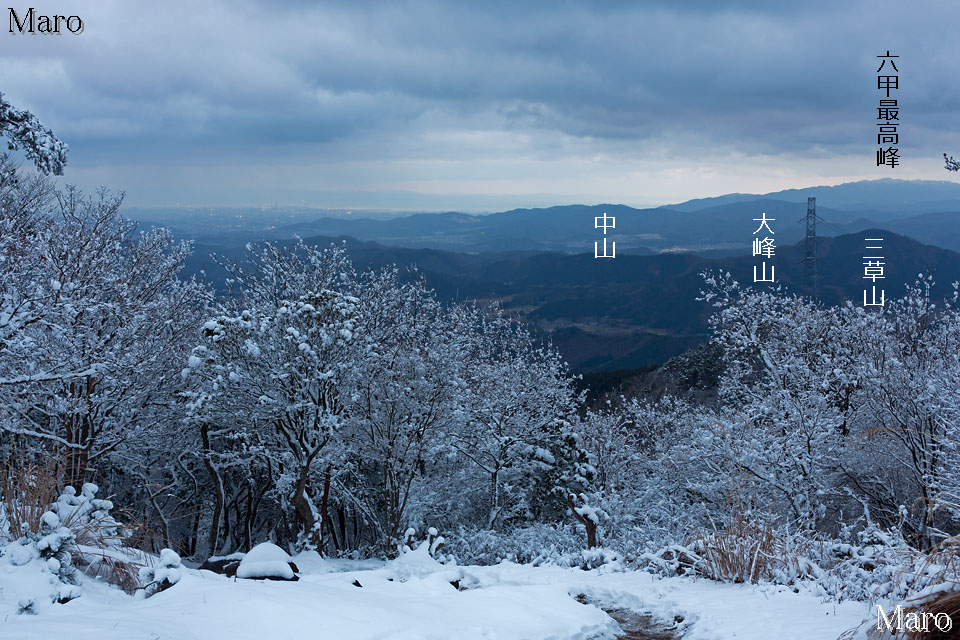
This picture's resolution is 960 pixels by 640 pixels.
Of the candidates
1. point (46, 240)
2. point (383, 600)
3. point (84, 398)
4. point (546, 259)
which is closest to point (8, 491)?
point (383, 600)

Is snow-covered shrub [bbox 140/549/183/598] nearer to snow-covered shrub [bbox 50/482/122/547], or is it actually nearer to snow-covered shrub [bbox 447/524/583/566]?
snow-covered shrub [bbox 50/482/122/547]

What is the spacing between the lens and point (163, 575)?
4277 millimetres

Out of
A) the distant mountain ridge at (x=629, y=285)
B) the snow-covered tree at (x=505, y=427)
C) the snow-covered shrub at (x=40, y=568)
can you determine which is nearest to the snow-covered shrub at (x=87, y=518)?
the snow-covered shrub at (x=40, y=568)

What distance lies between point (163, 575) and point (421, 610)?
204cm

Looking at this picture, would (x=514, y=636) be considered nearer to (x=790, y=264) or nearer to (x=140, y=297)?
(x=140, y=297)

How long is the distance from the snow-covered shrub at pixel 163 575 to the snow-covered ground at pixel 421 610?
0.37 feet

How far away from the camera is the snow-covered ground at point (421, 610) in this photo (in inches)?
133

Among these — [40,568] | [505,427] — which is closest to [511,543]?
[505,427]

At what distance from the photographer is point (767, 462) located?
1205 cm

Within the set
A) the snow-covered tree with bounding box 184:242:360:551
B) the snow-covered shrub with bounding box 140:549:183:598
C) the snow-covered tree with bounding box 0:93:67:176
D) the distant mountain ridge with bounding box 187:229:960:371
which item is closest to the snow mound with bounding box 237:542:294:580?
the snow-covered shrub with bounding box 140:549:183:598

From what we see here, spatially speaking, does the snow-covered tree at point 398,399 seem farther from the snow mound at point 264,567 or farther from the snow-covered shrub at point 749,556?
the snow-covered shrub at point 749,556

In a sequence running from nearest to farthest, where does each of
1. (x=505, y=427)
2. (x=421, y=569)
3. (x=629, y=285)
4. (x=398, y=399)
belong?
(x=421, y=569) < (x=398, y=399) < (x=505, y=427) < (x=629, y=285)

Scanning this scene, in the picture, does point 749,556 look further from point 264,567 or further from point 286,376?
point 286,376

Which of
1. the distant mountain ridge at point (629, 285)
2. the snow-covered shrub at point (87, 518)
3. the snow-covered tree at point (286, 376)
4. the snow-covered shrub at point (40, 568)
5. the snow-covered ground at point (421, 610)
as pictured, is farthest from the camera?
the distant mountain ridge at point (629, 285)
